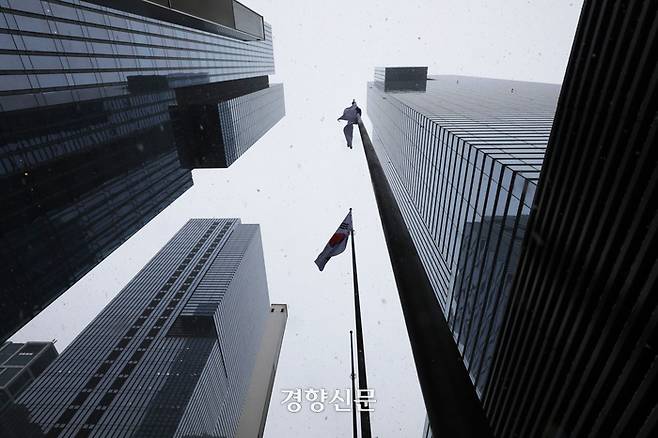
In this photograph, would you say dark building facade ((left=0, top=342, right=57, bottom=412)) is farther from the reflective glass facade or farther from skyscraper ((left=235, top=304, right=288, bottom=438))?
the reflective glass facade

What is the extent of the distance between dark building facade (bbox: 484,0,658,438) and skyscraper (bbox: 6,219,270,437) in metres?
108

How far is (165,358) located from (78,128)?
9060cm

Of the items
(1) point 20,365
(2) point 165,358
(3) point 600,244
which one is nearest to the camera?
(3) point 600,244

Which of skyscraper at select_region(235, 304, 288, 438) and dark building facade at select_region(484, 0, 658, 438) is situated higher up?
dark building facade at select_region(484, 0, 658, 438)

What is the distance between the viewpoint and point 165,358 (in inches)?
4496

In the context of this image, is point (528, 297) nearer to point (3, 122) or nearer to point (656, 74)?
point (656, 74)

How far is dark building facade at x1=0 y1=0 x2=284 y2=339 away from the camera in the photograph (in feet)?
116

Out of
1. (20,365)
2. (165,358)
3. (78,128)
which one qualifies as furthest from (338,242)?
(20,365)

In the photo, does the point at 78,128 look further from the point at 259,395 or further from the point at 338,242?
the point at 259,395

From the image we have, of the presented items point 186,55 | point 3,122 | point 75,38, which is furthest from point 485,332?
point 186,55

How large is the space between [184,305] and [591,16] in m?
141

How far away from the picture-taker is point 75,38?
44531 millimetres

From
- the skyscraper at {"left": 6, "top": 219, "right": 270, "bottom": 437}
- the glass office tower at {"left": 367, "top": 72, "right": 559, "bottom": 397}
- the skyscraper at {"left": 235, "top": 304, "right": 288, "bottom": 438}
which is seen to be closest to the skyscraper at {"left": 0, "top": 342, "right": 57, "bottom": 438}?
the skyscraper at {"left": 6, "top": 219, "right": 270, "bottom": 437}

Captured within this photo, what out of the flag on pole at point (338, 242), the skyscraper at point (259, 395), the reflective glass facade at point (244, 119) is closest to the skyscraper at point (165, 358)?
the skyscraper at point (259, 395)
